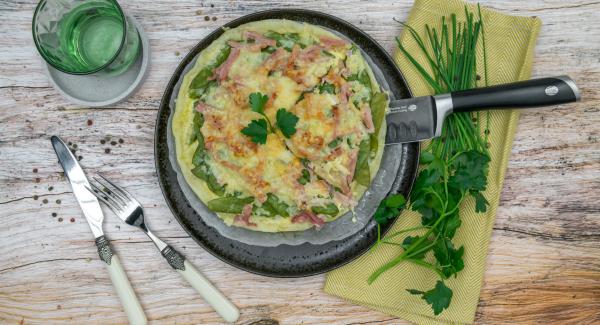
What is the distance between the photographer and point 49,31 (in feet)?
8.80

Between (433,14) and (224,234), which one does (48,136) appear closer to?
(224,234)

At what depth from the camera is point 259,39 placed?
8.11ft

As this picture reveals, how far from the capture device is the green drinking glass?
2.63 meters

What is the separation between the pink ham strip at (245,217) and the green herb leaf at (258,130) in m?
0.36

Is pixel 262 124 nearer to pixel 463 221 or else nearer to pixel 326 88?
pixel 326 88

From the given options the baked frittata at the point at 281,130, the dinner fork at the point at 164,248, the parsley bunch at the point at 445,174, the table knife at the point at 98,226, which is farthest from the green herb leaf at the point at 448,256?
the table knife at the point at 98,226

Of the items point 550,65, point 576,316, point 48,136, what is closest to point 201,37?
point 48,136

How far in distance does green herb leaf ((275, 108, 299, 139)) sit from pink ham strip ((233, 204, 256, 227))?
0.42 metres

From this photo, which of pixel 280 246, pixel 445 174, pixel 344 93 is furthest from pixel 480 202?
pixel 280 246

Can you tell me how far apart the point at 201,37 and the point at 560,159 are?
2129 mm

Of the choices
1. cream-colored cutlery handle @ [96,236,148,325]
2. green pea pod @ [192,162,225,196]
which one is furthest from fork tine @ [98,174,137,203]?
green pea pod @ [192,162,225,196]

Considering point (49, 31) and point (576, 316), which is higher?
point (49, 31)

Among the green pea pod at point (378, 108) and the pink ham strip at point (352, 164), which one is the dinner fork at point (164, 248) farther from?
the green pea pod at point (378, 108)

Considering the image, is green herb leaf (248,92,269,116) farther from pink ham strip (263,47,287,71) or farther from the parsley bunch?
the parsley bunch
